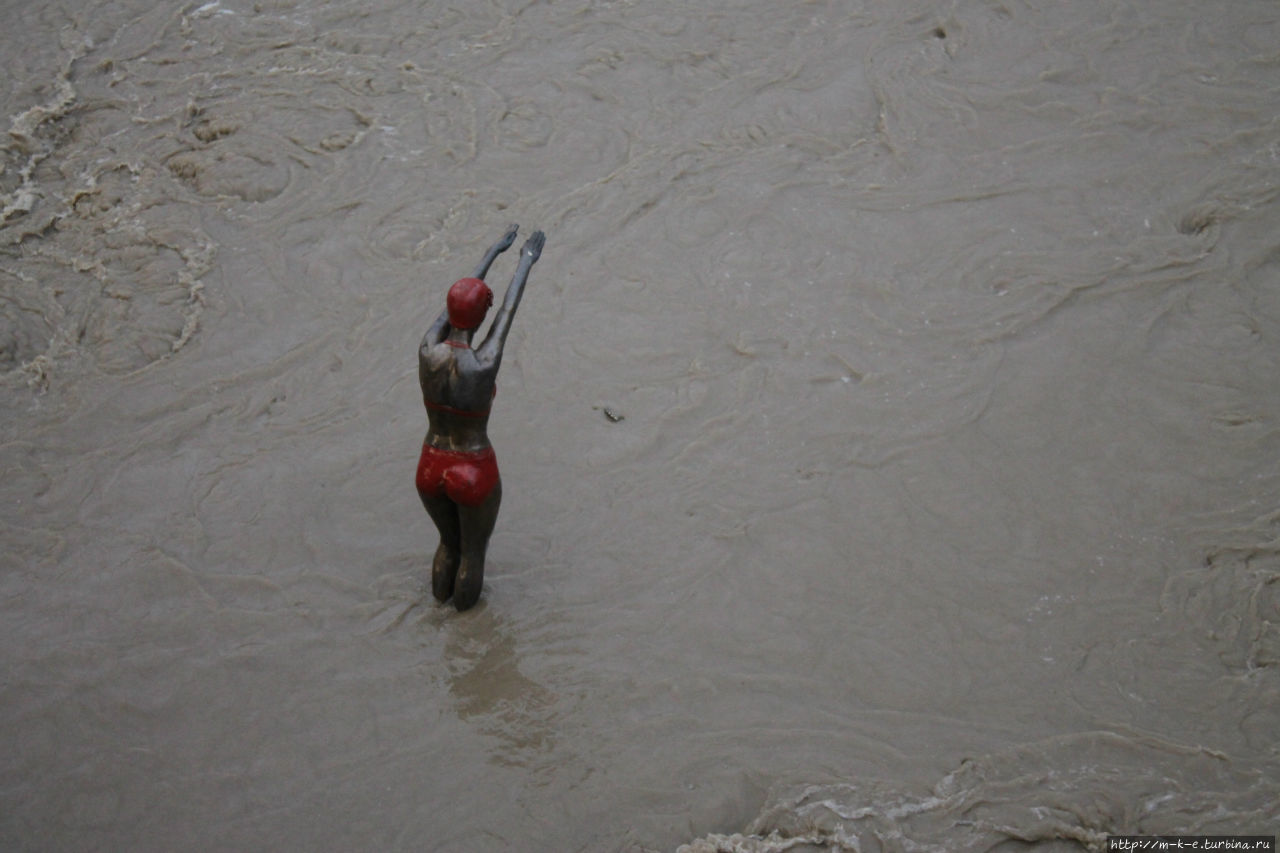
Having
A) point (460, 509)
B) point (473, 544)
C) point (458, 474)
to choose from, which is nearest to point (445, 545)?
point (473, 544)

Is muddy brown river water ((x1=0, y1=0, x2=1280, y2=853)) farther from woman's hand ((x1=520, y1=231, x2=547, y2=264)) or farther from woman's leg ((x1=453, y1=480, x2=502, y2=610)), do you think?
woman's hand ((x1=520, y1=231, x2=547, y2=264))

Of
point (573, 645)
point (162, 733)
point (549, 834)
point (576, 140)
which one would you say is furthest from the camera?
point (576, 140)

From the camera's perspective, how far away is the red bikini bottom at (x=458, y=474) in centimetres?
440

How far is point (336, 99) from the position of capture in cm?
834

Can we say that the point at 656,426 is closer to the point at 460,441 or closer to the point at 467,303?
the point at 460,441

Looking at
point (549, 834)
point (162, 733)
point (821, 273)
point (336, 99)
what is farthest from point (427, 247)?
point (549, 834)

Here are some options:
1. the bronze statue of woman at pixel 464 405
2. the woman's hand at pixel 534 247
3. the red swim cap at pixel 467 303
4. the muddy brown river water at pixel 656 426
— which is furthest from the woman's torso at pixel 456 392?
the muddy brown river water at pixel 656 426

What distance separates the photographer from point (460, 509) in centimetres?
450

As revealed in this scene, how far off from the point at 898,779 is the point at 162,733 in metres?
2.99

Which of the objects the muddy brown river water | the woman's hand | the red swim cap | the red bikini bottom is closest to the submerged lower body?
the red bikini bottom

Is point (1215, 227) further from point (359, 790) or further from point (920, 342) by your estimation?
point (359, 790)

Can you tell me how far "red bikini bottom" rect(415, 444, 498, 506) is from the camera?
4402 millimetres

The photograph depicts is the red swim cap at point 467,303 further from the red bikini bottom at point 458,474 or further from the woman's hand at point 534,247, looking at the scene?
the red bikini bottom at point 458,474

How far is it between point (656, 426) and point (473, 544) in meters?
1.56
